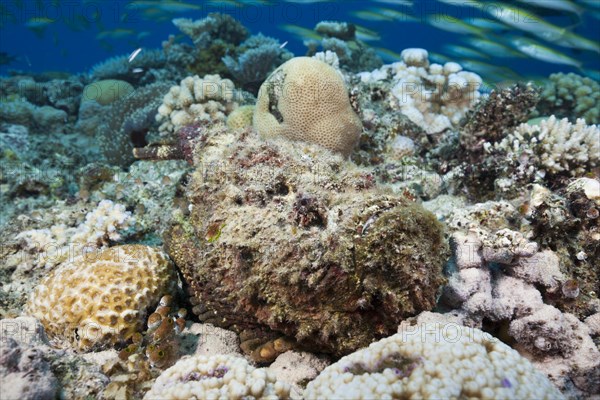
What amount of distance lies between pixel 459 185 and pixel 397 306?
3.20 meters

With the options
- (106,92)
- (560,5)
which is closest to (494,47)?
(560,5)

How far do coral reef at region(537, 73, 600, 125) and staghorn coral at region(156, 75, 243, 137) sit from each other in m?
7.73

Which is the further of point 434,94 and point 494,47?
point 494,47

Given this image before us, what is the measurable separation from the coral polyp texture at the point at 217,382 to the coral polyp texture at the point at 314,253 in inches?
23.1

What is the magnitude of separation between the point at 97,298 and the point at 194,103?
4.44 m

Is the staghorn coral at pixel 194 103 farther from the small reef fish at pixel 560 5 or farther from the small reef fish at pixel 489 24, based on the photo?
the small reef fish at pixel 489 24

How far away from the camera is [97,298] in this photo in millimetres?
3354

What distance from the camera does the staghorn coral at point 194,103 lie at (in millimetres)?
6676

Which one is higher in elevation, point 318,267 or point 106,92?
point 318,267

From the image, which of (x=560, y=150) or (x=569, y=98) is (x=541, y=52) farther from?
(x=560, y=150)

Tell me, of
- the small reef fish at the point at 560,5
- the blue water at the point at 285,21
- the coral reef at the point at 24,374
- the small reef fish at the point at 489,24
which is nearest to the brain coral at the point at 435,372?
the coral reef at the point at 24,374

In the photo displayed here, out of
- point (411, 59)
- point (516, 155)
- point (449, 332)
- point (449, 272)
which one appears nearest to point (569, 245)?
point (449, 272)

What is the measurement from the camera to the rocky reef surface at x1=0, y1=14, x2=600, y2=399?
240cm

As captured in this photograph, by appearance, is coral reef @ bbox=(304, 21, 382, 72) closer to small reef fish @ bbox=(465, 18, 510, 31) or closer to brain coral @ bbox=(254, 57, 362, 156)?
small reef fish @ bbox=(465, 18, 510, 31)
